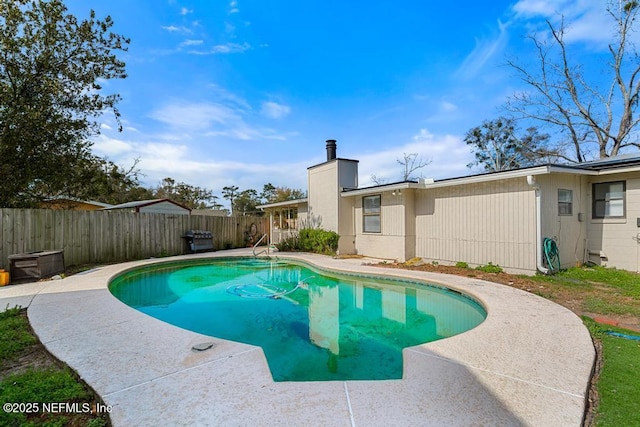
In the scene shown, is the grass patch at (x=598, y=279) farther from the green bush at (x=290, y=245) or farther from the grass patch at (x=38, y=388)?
the green bush at (x=290, y=245)

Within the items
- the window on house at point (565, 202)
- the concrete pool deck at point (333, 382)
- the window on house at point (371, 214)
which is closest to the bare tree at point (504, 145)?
the window on house at point (565, 202)

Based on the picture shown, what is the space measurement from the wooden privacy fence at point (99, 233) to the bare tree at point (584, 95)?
19467mm

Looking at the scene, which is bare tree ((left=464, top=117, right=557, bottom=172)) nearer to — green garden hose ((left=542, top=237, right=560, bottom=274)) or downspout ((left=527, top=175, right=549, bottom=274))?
green garden hose ((left=542, top=237, right=560, bottom=274))

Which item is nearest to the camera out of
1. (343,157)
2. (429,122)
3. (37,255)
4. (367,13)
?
(37,255)

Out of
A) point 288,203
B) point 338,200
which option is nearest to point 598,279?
point 338,200

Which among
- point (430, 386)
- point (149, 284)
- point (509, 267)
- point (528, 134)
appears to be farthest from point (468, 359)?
point (528, 134)

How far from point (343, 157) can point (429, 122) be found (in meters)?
5.94

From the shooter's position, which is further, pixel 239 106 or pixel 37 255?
pixel 239 106

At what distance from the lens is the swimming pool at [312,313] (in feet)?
12.6

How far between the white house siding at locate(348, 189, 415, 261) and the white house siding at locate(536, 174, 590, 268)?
3737 millimetres

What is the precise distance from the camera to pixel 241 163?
20.6 metres

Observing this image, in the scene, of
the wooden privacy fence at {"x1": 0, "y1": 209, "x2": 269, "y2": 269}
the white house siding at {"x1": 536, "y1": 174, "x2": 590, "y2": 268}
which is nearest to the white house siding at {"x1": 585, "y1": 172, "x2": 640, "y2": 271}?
the white house siding at {"x1": 536, "y1": 174, "x2": 590, "y2": 268}

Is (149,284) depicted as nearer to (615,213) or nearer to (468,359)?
(468,359)

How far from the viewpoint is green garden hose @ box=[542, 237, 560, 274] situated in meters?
7.32
